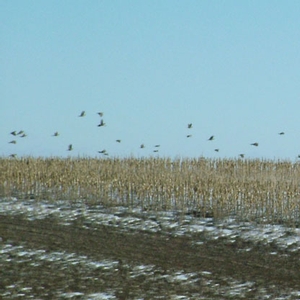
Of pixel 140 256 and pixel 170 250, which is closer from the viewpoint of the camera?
pixel 140 256

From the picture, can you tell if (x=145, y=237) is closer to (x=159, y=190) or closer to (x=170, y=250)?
(x=170, y=250)

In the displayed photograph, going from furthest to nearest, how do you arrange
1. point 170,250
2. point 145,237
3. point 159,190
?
1. point 159,190
2. point 145,237
3. point 170,250

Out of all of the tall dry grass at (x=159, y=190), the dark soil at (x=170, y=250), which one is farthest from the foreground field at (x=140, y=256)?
the tall dry grass at (x=159, y=190)

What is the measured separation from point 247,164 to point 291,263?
14.8 m

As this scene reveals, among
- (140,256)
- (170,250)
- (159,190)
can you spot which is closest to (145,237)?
(170,250)

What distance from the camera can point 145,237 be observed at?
11633 millimetres

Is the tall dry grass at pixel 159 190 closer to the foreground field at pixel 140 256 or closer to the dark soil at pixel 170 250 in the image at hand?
the foreground field at pixel 140 256

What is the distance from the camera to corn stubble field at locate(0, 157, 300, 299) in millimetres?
8734

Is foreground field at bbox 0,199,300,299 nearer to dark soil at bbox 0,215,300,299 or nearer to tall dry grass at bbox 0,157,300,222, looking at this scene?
dark soil at bbox 0,215,300,299

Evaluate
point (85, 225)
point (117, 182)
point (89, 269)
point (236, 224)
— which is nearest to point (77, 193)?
point (117, 182)

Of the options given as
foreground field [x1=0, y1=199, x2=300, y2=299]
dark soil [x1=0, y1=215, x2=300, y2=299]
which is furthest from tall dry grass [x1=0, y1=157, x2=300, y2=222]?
dark soil [x1=0, y1=215, x2=300, y2=299]

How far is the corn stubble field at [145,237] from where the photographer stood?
8.73 metres

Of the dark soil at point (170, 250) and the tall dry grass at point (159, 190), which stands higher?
the tall dry grass at point (159, 190)

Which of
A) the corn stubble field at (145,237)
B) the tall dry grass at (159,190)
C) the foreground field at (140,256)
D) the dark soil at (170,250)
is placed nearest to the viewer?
the foreground field at (140,256)
